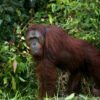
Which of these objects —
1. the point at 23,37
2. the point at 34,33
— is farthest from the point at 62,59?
the point at 23,37

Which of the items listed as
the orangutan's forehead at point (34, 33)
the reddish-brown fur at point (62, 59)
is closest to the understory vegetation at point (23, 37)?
→ the reddish-brown fur at point (62, 59)

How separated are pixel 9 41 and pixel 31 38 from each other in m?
1.06

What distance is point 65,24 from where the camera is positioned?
5848mm

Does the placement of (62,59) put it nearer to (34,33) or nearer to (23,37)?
(34,33)

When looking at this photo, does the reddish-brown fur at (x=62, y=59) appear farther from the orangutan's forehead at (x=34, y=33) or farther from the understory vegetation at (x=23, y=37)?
the understory vegetation at (x=23, y=37)

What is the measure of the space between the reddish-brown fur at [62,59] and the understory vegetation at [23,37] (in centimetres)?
30

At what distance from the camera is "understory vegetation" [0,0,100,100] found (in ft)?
17.5

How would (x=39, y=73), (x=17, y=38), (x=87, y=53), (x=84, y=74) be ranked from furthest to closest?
(x=17, y=38)
(x=84, y=74)
(x=87, y=53)
(x=39, y=73)

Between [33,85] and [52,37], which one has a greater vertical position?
[52,37]

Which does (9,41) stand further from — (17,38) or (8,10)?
(8,10)

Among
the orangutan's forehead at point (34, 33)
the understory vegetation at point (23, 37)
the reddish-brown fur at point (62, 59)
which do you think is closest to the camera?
the reddish-brown fur at point (62, 59)

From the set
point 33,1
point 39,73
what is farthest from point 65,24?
point 39,73

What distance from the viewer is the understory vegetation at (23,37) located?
5.34m

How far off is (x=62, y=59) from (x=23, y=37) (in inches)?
38.6
